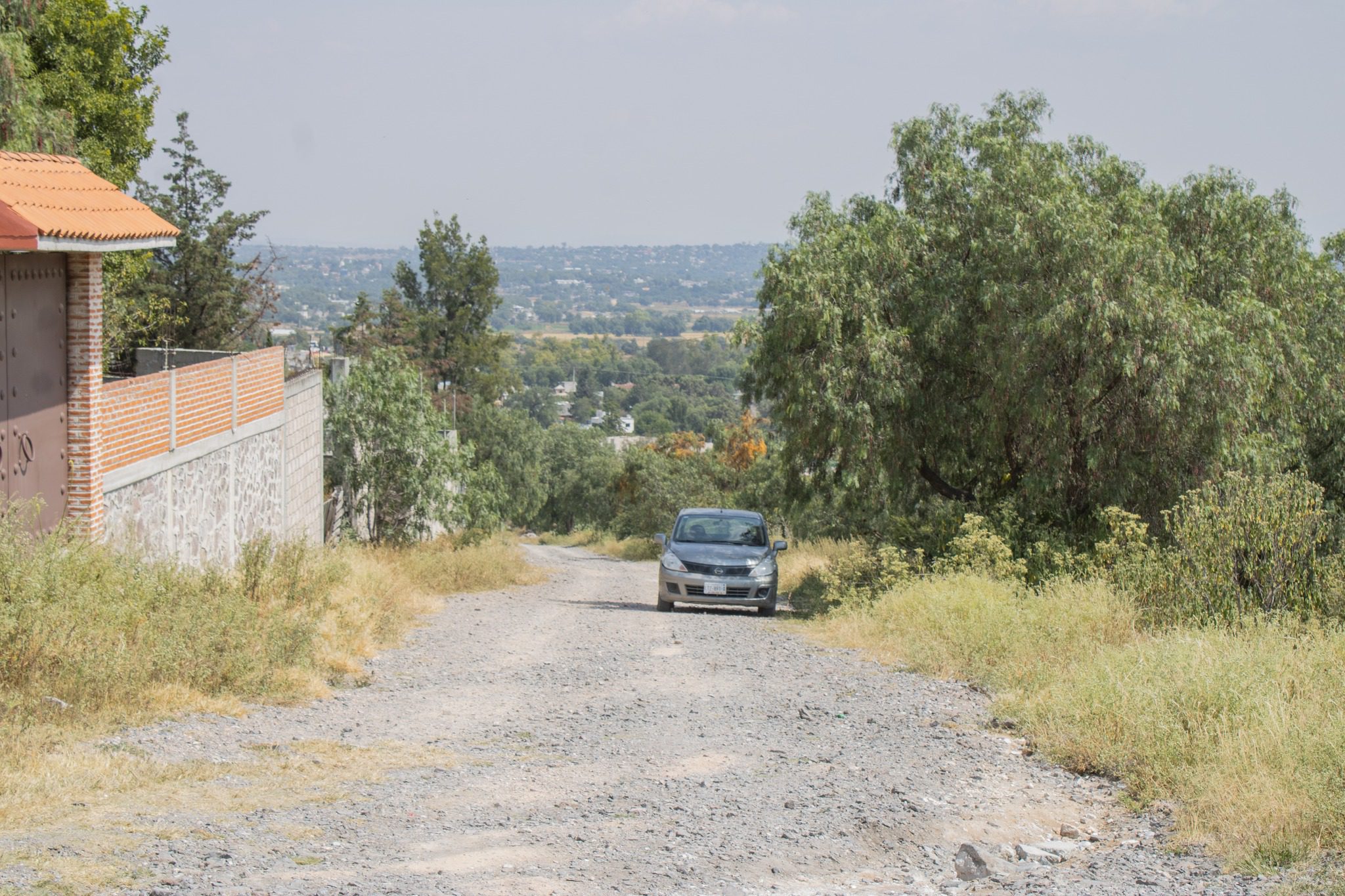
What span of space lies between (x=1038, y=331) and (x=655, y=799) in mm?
12761

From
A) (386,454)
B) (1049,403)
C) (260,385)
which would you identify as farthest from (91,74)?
(1049,403)

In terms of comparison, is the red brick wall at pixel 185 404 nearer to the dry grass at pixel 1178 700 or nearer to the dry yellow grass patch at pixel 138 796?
→ the dry yellow grass patch at pixel 138 796

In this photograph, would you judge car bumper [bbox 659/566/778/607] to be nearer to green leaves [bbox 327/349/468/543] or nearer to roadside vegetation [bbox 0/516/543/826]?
roadside vegetation [bbox 0/516/543/826]

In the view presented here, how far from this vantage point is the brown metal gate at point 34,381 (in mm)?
10516

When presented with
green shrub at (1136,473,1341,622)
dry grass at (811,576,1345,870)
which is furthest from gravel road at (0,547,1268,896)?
green shrub at (1136,473,1341,622)

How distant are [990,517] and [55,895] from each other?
1635 centimetres

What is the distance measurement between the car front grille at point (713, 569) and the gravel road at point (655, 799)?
219 inches

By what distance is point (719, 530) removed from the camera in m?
18.8

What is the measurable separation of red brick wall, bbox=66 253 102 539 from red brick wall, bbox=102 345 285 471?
1.38ft

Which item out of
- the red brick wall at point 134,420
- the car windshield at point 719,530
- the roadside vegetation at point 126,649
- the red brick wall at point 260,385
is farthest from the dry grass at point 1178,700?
the red brick wall at point 260,385

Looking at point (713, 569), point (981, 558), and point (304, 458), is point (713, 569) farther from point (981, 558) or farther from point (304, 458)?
point (304, 458)

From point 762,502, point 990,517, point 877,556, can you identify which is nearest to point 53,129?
point 877,556

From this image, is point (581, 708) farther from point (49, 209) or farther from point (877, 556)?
point (877, 556)

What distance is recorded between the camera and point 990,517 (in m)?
19.3
